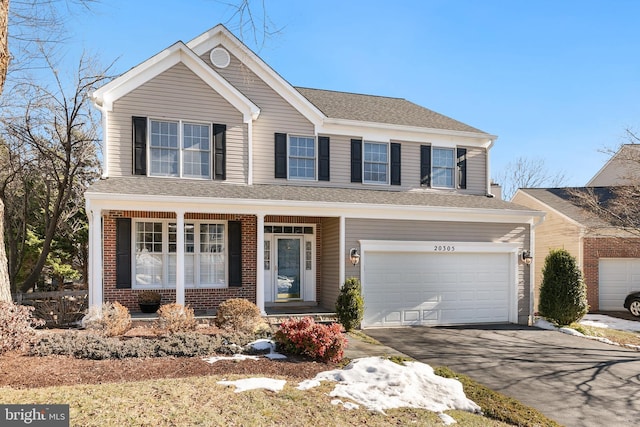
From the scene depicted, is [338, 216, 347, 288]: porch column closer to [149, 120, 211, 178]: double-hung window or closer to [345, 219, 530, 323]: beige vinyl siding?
[345, 219, 530, 323]: beige vinyl siding

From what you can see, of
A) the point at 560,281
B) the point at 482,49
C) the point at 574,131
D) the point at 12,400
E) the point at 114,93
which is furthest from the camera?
the point at 574,131

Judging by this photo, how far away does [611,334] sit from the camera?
12.9 m

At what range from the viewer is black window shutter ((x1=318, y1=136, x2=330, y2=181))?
14156 millimetres

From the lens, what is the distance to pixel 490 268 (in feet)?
45.2

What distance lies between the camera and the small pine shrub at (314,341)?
8.17m

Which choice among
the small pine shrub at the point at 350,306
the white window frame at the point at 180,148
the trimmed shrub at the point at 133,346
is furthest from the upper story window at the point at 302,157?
the trimmed shrub at the point at 133,346

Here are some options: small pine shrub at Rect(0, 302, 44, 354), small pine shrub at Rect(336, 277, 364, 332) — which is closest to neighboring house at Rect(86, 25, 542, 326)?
small pine shrub at Rect(336, 277, 364, 332)

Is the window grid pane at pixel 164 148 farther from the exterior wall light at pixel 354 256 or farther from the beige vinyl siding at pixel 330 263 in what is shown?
the exterior wall light at pixel 354 256

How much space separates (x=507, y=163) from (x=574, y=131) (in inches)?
473

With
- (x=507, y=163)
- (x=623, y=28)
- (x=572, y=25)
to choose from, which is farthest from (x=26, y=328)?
(x=507, y=163)

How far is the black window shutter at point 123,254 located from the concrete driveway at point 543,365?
6.69m

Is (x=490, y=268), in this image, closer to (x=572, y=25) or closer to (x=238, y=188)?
(x=572, y=25)

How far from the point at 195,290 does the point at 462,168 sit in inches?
386

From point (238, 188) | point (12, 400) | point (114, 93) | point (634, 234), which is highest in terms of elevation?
point (114, 93)
